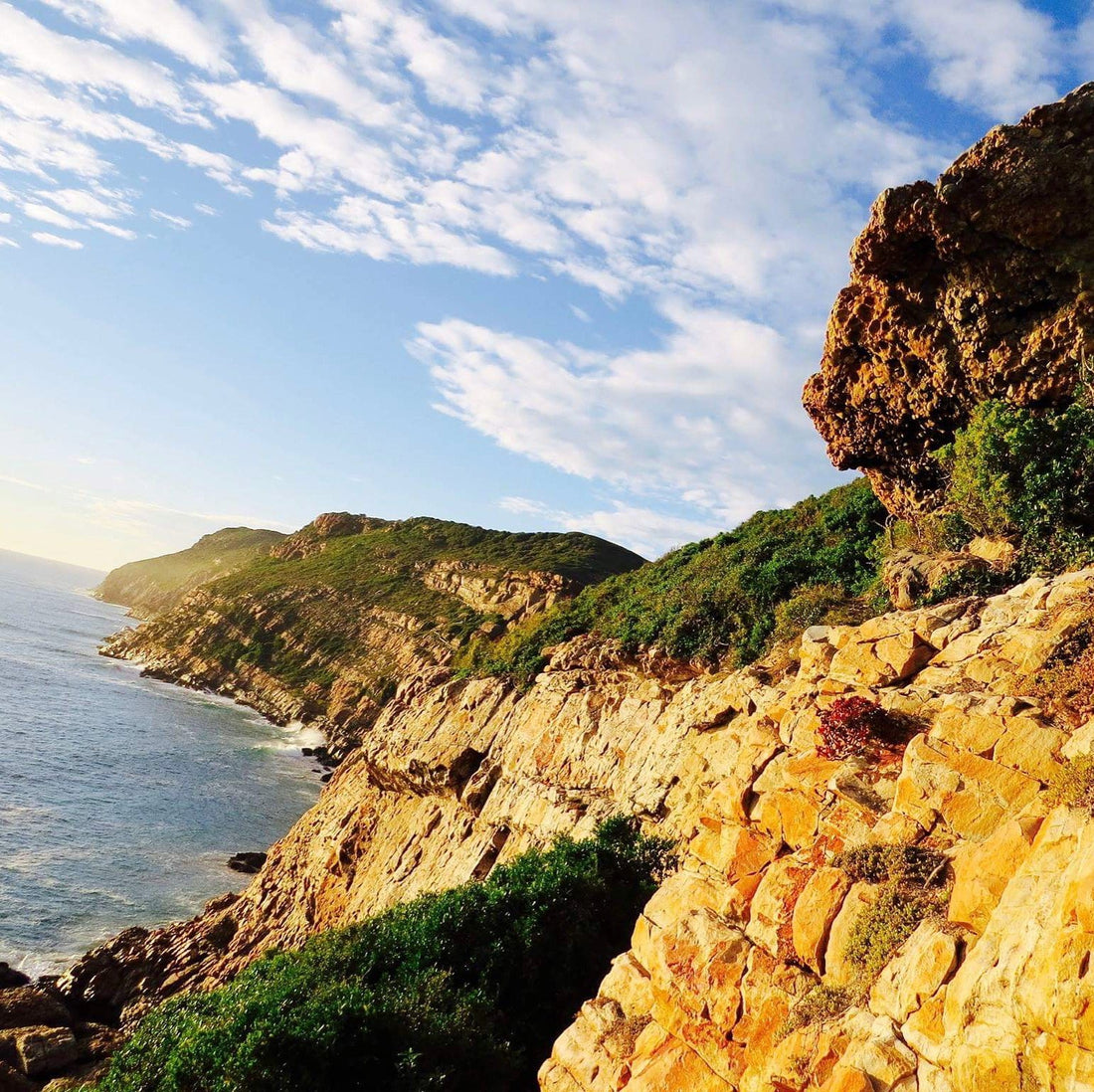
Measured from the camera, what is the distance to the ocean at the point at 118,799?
35.0 meters

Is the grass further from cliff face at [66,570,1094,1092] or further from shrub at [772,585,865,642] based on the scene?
cliff face at [66,570,1094,1092]

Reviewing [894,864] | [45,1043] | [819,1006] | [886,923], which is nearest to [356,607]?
[45,1043]

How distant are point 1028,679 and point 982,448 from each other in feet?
31.1

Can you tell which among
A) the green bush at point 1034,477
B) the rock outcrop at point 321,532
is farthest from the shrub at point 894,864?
the rock outcrop at point 321,532

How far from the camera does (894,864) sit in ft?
29.9

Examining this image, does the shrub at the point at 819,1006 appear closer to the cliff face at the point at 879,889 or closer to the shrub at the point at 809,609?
the cliff face at the point at 879,889

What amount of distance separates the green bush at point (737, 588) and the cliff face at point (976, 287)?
5087 millimetres

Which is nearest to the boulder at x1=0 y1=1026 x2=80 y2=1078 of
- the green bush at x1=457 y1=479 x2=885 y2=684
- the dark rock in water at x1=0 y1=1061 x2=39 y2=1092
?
the dark rock in water at x1=0 y1=1061 x2=39 y2=1092

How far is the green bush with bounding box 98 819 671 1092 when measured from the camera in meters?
12.1

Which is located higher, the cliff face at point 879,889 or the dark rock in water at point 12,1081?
the cliff face at point 879,889

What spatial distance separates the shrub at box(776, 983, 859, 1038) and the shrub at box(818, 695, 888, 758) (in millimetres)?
3665

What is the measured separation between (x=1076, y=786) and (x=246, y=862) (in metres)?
47.9

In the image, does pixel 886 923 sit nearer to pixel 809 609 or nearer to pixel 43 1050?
pixel 809 609

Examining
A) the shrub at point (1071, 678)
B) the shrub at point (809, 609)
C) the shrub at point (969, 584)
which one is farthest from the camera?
the shrub at point (809, 609)
